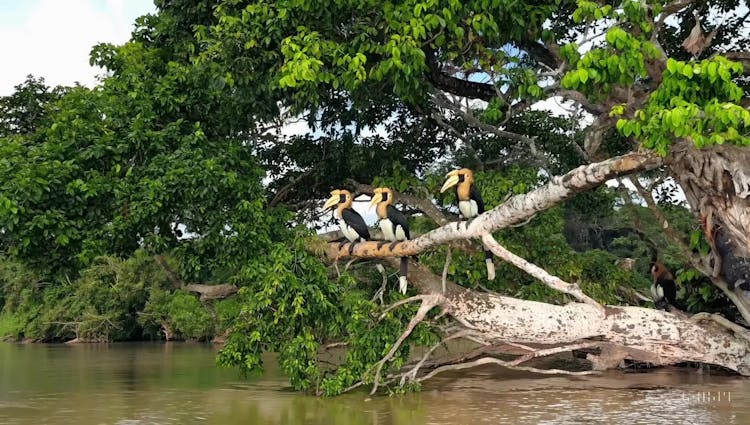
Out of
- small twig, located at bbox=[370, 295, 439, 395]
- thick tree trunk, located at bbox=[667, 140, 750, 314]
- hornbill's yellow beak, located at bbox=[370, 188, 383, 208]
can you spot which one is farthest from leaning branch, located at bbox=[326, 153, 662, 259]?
small twig, located at bbox=[370, 295, 439, 395]

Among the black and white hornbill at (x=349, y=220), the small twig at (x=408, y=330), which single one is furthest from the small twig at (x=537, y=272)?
the black and white hornbill at (x=349, y=220)

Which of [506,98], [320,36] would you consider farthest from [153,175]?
[506,98]

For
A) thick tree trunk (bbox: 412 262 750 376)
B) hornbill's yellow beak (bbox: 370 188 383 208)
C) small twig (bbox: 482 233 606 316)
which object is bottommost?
thick tree trunk (bbox: 412 262 750 376)

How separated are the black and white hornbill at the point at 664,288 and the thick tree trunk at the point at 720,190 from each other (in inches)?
105

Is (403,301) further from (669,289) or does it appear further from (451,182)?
(669,289)

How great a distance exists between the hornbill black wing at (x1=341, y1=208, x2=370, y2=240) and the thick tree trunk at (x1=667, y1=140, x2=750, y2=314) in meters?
4.06

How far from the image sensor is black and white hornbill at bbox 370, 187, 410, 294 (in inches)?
448

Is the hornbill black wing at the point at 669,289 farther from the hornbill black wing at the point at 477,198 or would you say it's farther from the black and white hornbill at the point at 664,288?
the hornbill black wing at the point at 477,198

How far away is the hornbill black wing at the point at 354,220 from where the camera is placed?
1152cm

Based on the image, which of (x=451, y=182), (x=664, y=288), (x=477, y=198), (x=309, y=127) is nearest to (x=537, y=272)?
A: (x=477, y=198)

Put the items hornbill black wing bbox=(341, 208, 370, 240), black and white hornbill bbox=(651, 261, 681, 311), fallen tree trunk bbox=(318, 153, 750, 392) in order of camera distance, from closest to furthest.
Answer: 1. fallen tree trunk bbox=(318, 153, 750, 392)
2. hornbill black wing bbox=(341, 208, 370, 240)
3. black and white hornbill bbox=(651, 261, 681, 311)

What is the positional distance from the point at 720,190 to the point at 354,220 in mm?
4643

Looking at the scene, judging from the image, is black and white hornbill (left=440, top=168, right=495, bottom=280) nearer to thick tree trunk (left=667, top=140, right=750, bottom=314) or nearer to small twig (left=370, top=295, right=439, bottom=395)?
small twig (left=370, top=295, right=439, bottom=395)

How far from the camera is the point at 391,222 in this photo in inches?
451
